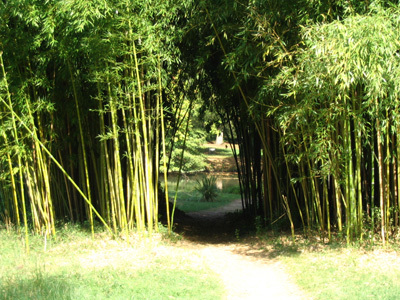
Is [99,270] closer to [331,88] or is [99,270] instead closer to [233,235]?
[331,88]

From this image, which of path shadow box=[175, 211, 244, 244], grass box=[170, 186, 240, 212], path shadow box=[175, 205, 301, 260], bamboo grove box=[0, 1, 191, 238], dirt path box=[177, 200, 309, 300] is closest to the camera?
dirt path box=[177, 200, 309, 300]

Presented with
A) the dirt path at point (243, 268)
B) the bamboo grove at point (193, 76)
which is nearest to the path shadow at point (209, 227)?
the dirt path at point (243, 268)

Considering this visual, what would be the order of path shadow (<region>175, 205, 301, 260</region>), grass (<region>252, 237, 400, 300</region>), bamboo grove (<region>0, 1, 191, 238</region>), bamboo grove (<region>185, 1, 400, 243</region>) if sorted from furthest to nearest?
1. path shadow (<region>175, 205, 301, 260</region>)
2. bamboo grove (<region>0, 1, 191, 238</region>)
3. bamboo grove (<region>185, 1, 400, 243</region>)
4. grass (<region>252, 237, 400, 300</region>)

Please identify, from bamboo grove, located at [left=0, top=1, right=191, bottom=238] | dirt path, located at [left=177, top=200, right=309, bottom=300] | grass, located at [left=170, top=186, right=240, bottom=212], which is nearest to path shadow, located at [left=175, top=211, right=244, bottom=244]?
dirt path, located at [left=177, top=200, right=309, bottom=300]

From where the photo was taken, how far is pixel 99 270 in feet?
14.5

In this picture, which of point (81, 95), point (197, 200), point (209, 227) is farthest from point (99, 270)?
point (197, 200)

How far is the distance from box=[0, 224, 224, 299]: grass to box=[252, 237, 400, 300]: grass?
947 millimetres

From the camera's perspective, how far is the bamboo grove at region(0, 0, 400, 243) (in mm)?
4324

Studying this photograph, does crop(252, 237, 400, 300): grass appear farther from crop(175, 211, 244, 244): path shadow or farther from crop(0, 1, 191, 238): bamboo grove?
crop(0, 1, 191, 238): bamboo grove

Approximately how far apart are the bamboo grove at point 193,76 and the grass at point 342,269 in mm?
273

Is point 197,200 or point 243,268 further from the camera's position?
point 197,200

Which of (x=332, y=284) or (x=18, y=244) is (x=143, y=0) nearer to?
(x=18, y=244)

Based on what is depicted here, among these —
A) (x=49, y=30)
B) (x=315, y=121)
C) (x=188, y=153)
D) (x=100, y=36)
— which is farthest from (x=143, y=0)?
(x=188, y=153)

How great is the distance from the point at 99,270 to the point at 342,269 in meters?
2.45
